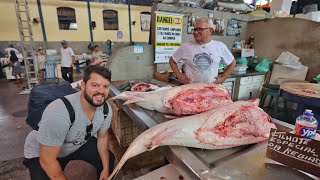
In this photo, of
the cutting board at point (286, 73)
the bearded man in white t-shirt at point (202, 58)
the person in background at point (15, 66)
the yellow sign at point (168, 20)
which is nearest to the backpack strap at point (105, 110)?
the bearded man in white t-shirt at point (202, 58)

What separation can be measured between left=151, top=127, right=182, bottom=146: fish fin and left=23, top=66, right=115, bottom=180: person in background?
2.05 feet

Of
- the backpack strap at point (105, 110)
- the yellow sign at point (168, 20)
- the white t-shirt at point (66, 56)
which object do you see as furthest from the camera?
the white t-shirt at point (66, 56)

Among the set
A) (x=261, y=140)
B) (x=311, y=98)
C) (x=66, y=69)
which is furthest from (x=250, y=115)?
(x=66, y=69)

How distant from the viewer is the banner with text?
335 cm

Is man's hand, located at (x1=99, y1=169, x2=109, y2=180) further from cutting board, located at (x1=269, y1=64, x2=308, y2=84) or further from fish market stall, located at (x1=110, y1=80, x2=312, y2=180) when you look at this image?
cutting board, located at (x1=269, y1=64, x2=308, y2=84)

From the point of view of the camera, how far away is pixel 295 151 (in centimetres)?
82

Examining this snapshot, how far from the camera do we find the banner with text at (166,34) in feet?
11.0

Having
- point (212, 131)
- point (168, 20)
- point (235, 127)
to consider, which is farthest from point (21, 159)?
point (168, 20)

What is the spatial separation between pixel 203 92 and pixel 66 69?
6.47m

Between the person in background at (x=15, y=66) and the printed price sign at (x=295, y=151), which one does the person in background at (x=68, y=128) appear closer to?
the printed price sign at (x=295, y=151)

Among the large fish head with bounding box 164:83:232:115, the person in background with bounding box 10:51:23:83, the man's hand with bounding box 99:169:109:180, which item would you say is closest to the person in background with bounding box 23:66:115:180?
the man's hand with bounding box 99:169:109:180

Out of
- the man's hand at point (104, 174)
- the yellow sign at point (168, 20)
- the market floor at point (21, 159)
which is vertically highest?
the yellow sign at point (168, 20)

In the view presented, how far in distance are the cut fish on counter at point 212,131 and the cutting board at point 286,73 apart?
3495mm

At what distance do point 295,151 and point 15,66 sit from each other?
1001cm
